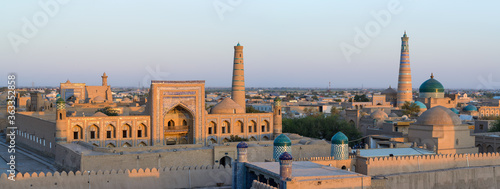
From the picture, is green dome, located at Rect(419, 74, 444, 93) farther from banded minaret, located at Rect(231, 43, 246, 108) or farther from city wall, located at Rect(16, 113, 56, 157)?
city wall, located at Rect(16, 113, 56, 157)

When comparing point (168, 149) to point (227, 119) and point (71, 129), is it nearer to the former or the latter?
point (71, 129)

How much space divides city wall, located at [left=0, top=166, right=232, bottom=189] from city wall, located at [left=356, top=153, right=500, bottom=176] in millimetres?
4862

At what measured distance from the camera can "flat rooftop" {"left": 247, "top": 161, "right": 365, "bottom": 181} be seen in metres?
13.7

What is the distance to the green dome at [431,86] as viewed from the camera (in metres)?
52.0

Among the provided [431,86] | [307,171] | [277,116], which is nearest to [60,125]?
[277,116]

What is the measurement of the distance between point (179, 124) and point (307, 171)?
17.8 meters

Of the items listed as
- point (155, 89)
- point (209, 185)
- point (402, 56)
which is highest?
point (402, 56)

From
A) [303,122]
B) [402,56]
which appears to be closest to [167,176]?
[303,122]

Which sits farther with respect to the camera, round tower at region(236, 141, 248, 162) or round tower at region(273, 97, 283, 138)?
round tower at region(273, 97, 283, 138)

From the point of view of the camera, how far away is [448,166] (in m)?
19.7

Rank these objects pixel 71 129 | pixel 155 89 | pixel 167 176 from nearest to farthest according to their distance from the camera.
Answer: pixel 167 176 → pixel 71 129 → pixel 155 89

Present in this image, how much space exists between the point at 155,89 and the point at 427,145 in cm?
1457

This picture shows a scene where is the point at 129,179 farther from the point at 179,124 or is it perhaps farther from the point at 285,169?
the point at 179,124

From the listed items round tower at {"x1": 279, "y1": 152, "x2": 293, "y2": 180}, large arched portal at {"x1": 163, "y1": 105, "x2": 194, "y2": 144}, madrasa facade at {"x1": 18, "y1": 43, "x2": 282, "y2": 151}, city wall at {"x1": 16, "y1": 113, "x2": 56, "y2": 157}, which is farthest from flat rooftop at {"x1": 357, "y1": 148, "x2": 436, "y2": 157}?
city wall at {"x1": 16, "y1": 113, "x2": 56, "y2": 157}
